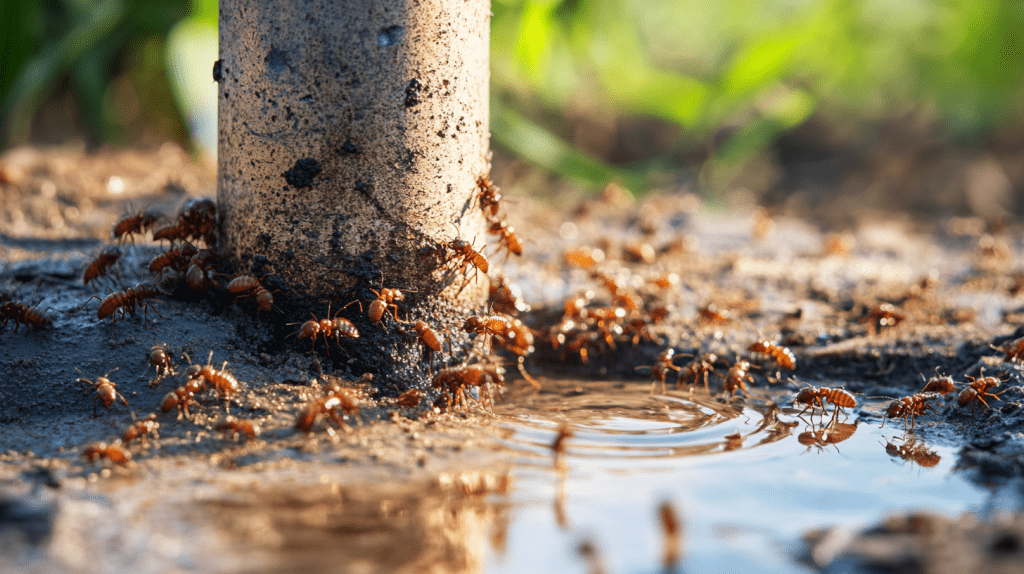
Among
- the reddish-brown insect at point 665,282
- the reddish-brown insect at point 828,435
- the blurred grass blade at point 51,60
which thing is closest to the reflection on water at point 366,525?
the reddish-brown insect at point 828,435

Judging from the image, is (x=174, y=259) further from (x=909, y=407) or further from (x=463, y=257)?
(x=909, y=407)

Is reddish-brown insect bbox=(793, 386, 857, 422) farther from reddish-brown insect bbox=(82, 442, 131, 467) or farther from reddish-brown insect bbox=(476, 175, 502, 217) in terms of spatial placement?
reddish-brown insect bbox=(82, 442, 131, 467)

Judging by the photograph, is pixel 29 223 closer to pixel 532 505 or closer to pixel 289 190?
pixel 289 190

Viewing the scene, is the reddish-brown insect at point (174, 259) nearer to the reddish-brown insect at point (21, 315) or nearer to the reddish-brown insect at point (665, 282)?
the reddish-brown insect at point (21, 315)

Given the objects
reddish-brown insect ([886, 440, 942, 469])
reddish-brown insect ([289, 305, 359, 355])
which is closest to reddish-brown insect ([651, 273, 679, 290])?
reddish-brown insect ([886, 440, 942, 469])

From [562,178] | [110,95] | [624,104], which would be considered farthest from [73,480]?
[624,104]

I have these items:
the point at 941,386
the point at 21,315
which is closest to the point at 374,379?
the point at 21,315
